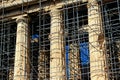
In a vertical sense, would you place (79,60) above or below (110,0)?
below

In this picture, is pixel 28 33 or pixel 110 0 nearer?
pixel 110 0

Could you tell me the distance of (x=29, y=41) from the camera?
2084 centimetres

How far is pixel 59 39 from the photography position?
1944 cm

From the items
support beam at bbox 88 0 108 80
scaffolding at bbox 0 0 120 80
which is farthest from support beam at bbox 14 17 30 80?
support beam at bbox 88 0 108 80

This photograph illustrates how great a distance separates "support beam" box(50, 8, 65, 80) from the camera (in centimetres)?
1877

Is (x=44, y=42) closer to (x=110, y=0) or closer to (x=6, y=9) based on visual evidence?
(x=6, y=9)

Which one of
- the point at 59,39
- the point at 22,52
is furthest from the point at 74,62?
the point at 22,52

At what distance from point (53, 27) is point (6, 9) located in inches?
129

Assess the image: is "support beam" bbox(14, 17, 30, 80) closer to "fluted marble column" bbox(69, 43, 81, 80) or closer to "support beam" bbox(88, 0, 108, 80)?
"fluted marble column" bbox(69, 43, 81, 80)

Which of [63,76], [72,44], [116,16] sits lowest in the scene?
[63,76]

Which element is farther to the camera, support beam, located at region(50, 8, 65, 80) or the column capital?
the column capital

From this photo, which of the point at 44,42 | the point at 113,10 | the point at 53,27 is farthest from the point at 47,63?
the point at 113,10

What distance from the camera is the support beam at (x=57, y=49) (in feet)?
61.6

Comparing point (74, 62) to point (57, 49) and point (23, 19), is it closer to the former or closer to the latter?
point (57, 49)
